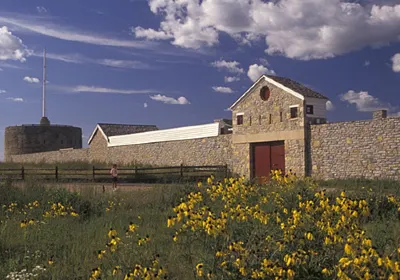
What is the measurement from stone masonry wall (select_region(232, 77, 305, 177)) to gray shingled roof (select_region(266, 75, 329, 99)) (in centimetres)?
38

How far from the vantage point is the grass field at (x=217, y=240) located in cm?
461

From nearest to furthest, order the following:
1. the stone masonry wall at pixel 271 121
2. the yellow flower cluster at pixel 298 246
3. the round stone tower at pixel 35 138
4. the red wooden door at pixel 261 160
A: the yellow flower cluster at pixel 298 246
the stone masonry wall at pixel 271 121
the red wooden door at pixel 261 160
the round stone tower at pixel 35 138

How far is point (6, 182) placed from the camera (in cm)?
1479

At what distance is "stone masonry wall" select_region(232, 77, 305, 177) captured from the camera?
24.1 metres

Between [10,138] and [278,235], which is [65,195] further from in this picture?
[10,138]

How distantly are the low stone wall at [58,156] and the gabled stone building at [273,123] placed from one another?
21.6 m

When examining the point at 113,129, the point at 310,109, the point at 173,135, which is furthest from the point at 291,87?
the point at 113,129

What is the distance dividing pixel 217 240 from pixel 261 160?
21264 mm

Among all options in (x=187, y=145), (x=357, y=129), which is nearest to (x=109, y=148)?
(x=187, y=145)

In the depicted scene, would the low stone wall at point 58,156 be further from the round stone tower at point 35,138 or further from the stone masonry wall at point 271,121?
the stone masonry wall at point 271,121

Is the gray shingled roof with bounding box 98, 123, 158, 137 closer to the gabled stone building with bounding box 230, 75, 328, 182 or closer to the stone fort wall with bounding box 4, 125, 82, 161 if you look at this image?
the stone fort wall with bounding box 4, 125, 82, 161

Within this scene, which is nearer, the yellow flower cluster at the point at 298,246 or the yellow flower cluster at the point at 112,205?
the yellow flower cluster at the point at 298,246

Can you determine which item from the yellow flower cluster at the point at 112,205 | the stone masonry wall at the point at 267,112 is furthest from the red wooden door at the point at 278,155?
the yellow flower cluster at the point at 112,205

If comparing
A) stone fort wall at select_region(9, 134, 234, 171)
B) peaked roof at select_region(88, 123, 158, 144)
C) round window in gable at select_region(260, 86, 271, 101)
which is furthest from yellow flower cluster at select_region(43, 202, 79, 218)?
peaked roof at select_region(88, 123, 158, 144)
